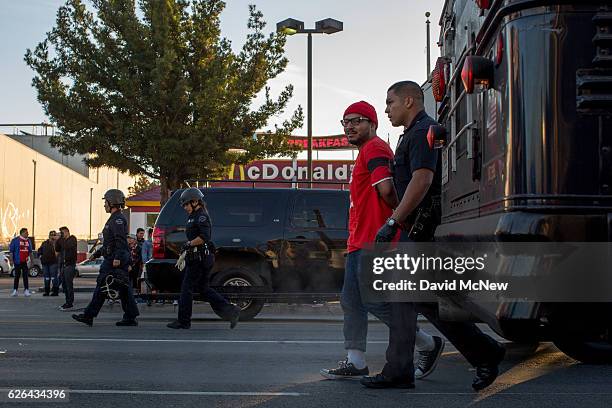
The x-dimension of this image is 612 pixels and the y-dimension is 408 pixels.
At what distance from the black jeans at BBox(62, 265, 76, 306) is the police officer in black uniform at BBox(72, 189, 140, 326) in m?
4.66

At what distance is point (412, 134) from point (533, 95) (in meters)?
1.50

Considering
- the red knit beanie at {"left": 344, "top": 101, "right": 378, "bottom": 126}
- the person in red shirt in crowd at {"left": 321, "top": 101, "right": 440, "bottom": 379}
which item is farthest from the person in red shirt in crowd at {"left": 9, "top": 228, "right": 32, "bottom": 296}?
the red knit beanie at {"left": 344, "top": 101, "right": 378, "bottom": 126}

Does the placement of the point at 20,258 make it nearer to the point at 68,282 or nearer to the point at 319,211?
the point at 68,282

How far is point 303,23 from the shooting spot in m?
21.4

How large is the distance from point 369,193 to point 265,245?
6.61m

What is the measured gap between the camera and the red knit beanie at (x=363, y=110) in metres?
5.82

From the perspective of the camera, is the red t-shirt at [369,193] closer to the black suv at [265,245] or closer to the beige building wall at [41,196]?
the black suv at [265,245]

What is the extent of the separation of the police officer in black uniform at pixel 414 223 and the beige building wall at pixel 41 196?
147 ft

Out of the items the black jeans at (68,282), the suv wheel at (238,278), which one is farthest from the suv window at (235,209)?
the black jeans at (68,282)

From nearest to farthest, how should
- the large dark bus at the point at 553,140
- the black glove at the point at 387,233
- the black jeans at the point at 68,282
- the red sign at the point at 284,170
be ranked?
the large dark bus at the point at 553,140
the black glove at the point at 387,233
the black jeans at the point at 68,282
the red sign at the point at 284,170

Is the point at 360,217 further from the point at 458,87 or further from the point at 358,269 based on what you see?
the point at 458,87

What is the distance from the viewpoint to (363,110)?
5828mm

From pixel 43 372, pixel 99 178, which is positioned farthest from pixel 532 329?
pixel 99 178

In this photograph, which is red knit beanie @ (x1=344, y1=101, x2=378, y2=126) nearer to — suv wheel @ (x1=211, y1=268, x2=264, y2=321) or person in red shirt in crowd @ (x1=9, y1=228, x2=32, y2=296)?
suv wheel @ (x1=211, y1=268, x2=264, y2=321)
